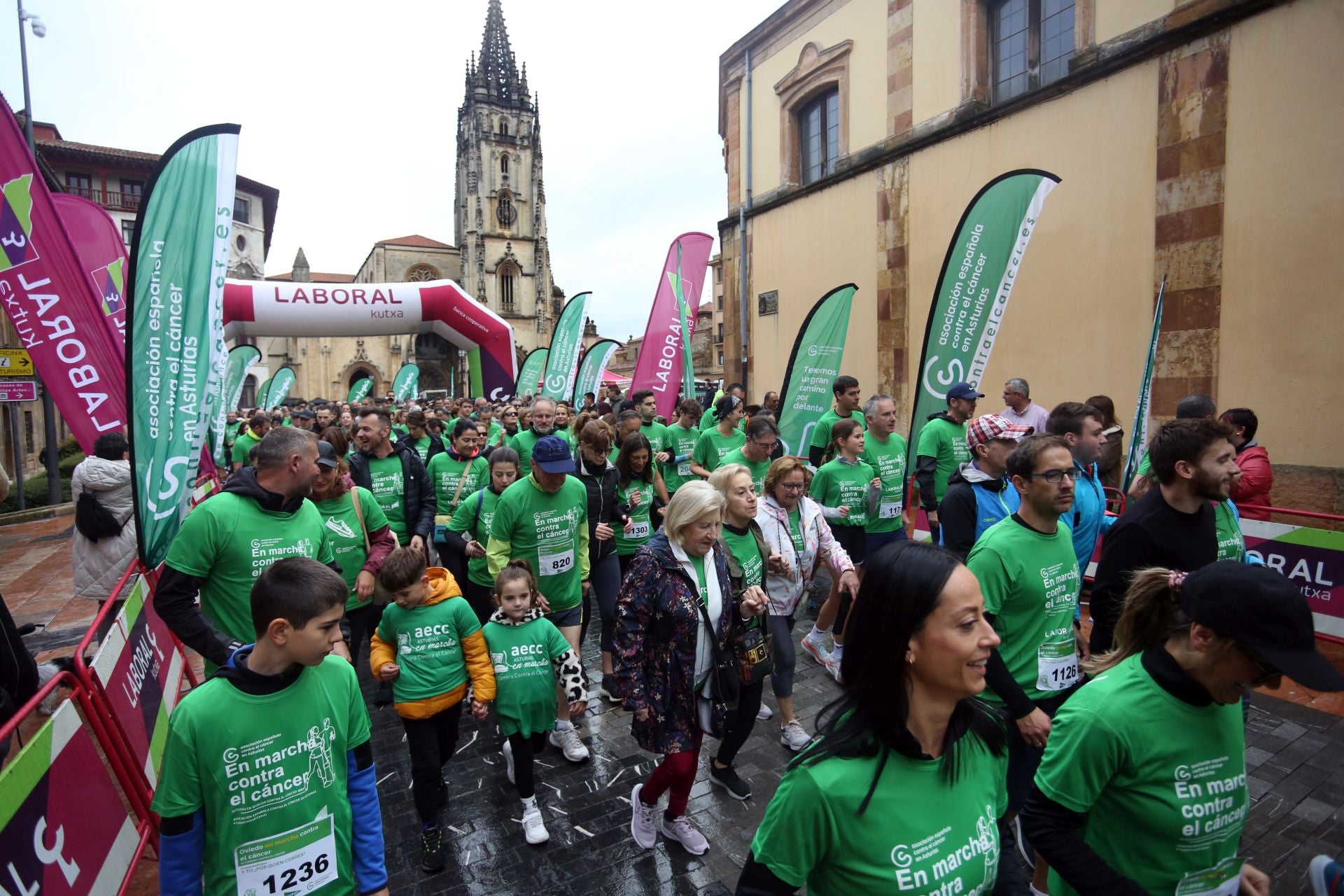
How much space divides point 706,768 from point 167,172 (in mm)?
4750

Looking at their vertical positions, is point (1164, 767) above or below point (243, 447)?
below

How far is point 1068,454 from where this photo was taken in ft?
9.64

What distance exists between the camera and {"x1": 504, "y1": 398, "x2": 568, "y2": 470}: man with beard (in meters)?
7.01

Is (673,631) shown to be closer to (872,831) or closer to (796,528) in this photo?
(796,528)

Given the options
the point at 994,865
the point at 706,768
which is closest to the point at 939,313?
the point at 706,768

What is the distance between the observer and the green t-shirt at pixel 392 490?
5.80 meters

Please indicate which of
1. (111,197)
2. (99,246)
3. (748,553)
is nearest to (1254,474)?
(748,553)

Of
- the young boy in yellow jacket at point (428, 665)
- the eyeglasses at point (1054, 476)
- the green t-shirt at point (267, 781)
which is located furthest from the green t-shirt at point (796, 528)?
the green t-shirt at point (267, 781)

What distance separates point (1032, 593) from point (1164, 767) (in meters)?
1.14

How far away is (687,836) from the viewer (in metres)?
3.56

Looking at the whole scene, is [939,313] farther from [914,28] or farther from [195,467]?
[914,28]

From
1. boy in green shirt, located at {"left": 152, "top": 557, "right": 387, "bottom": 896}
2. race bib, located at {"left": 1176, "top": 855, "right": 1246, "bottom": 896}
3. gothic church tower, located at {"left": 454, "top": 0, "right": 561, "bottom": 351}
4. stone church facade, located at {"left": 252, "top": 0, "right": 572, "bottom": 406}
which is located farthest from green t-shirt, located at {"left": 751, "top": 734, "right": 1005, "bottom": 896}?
gothic church tower, located at {"left": 454, "top": 0, "right": 561, "bottom": 351}

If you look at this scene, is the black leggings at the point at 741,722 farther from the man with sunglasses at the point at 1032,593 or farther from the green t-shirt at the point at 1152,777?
the green t-shirt at the point at 1152,777

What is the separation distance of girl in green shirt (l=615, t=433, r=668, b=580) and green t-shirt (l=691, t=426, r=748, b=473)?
134 cm
